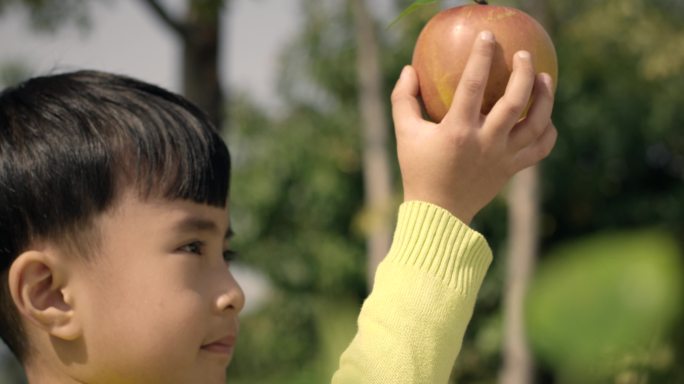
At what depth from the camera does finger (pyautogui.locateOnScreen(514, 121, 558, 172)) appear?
1484mm

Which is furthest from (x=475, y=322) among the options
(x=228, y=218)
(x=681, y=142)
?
(x=228, y=218)

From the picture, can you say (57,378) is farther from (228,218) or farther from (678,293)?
(678,293)

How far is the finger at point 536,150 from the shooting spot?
1.48m

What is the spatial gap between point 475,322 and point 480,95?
16004 millimetres

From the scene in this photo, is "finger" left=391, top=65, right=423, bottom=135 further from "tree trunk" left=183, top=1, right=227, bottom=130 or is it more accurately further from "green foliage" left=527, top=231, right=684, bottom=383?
"tree trunk" left=183, top=1, right=227, bottom=130

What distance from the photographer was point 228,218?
1.67 m

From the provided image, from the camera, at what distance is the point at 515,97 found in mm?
1391

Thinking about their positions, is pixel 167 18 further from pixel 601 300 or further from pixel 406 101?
pixel 601 300

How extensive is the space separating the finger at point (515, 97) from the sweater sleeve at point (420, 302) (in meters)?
0.15

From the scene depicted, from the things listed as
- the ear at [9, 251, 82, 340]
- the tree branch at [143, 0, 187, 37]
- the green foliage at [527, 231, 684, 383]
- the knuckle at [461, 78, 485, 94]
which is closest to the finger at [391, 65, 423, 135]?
the knuckle at [461, 78, 485, 94]

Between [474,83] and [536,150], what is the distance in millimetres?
160

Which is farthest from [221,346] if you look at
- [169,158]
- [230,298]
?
[169,158]

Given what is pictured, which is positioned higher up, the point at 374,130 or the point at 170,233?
the point at 374,130

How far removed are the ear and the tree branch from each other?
11.3 feet
